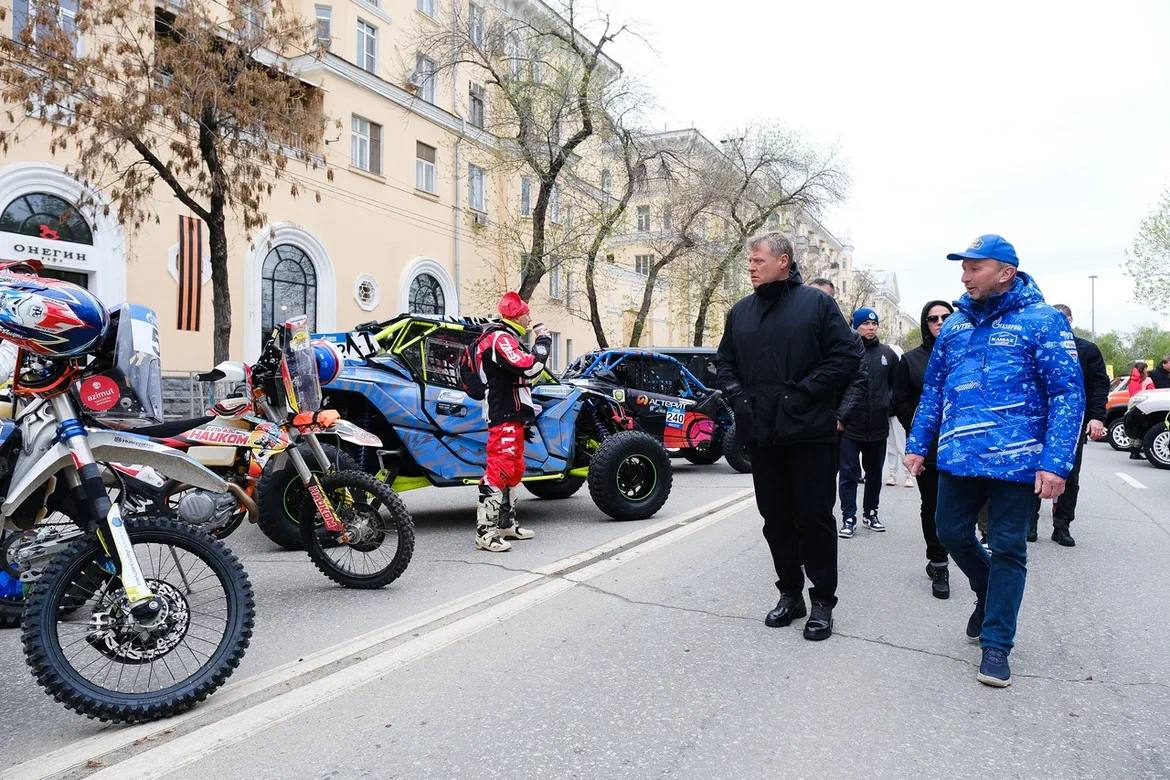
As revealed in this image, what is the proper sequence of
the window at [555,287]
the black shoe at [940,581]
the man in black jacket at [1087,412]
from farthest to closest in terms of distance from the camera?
1. the window at [555,287]
2. the man in black jacket at [1087,412]
3. the black shoe at [940,581]

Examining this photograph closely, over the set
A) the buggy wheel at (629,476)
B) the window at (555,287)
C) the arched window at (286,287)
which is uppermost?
the window at (555,287)

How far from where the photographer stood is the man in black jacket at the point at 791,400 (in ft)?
13.2

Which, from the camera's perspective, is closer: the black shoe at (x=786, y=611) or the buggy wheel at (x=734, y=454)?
the black shoe at (x=786, y=611)

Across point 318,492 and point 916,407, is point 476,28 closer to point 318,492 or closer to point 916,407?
point 916,407

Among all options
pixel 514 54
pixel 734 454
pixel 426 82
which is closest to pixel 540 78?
pixel 514 54

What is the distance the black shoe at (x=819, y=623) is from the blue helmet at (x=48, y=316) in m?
3.40

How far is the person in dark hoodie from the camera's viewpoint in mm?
5047

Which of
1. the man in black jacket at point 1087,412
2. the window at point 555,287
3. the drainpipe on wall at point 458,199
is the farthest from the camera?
the window at point 555,287

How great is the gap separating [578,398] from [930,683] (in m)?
4.51

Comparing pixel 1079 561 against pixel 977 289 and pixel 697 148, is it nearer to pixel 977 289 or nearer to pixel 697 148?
pixel 977 289

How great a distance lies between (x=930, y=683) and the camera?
3539 mm

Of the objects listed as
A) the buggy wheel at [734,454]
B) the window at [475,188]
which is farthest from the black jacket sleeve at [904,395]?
the window at [475,188]

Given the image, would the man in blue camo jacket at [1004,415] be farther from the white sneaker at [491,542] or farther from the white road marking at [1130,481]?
the white road marking at [1130,481]

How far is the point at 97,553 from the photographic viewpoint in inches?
120
